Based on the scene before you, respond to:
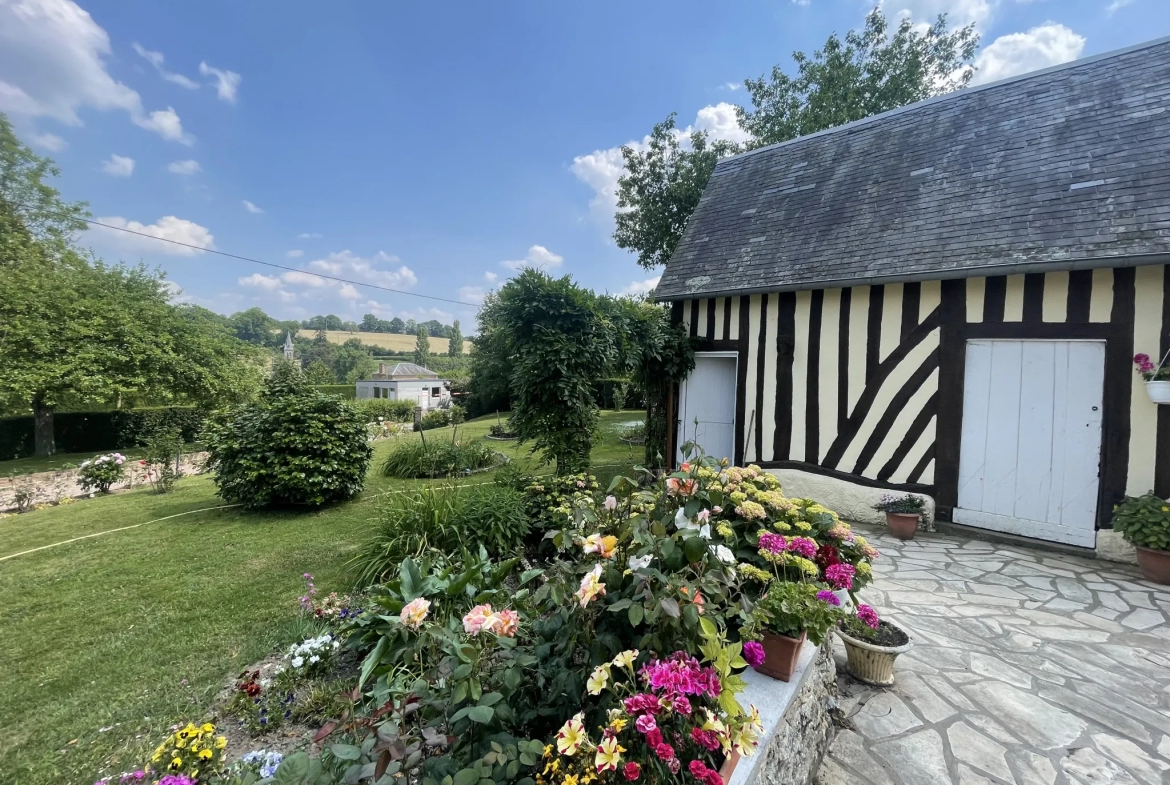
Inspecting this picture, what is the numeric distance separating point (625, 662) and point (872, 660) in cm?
180

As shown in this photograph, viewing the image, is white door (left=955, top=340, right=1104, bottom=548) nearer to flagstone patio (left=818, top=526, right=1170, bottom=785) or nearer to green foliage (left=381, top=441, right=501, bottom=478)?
flagstone patio (left=818, top=526, right=1170, bottom=785)

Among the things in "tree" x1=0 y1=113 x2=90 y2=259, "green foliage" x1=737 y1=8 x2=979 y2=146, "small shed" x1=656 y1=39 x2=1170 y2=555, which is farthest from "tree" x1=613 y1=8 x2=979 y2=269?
"tree" x1=0 y1=113 x2=90 y2=259

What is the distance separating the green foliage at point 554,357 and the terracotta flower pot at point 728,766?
370 cm

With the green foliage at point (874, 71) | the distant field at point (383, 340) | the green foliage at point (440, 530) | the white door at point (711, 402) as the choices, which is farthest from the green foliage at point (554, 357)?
the distant field at point (383, 340)

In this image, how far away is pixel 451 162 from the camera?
11.2 meters

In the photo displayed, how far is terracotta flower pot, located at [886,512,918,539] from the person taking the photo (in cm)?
432

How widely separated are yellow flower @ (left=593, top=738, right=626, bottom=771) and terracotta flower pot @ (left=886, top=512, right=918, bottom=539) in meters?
4.57

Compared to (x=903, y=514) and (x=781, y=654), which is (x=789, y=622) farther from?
(x=903, y=514)

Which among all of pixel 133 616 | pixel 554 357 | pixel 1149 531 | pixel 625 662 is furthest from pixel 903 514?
pixel 133 616

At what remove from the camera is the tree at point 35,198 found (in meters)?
13.6

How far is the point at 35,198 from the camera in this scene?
14.0 metres

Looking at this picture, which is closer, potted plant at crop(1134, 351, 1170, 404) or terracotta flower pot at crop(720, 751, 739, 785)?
terracotta flower pot at crop(720, 751, 739, 785)

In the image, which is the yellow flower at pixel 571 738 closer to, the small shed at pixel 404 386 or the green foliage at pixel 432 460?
the green foliage at pixel 432 460

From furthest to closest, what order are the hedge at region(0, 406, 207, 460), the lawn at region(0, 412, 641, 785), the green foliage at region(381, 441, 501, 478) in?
the hedge at region(0, 406, 207, 460), the green foliage at region(381, 441, 501, 478), the lawn at region(0, 412, 641, 785)
